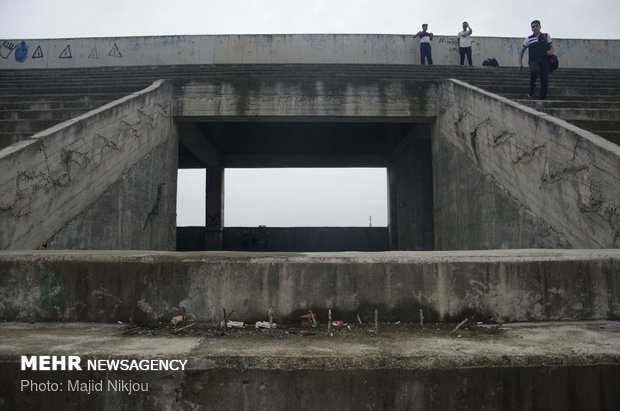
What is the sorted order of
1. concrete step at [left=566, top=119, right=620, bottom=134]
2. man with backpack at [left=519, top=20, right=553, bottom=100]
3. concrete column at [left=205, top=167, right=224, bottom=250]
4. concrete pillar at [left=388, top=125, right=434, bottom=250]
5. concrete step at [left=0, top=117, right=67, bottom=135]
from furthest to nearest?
concrete column at [left=205, top=167, right=224, bottom=250]
concrete pillar at [left=388, top=125, right=434, bottom=250]
man with backpack at [left=519, top=20, right=553, bottom=100]
concrete step at [left=0, top=117, right=67, bottom=135]
concrete step at [left=566, top=119, right=620, bottom=134]

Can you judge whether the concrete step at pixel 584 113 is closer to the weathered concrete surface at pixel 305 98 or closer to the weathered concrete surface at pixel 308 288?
the weathered concrete surface at pixel 305 98

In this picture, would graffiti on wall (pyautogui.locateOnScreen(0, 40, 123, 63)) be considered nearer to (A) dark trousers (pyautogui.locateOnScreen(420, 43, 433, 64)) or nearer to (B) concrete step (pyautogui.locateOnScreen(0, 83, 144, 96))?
(B) concrete step (pyautogui.locateOnScreen(0, 83, 144, 96))

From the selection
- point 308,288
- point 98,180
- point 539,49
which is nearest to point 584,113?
point 539,49

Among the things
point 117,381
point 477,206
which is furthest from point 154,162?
point 117,381

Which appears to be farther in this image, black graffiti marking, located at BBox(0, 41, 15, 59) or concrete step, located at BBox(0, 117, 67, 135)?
black graffiti marking, located at BBox(0, 41, 15, 59)

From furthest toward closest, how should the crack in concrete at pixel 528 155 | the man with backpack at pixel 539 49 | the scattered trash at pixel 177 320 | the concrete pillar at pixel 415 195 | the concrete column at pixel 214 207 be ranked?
the concrete column at pixel 214 207, the concrete pillar at pixel 415 195, the man with backpack at pixel 539 49, the crack in concrete at pixel 528 155, the scattered trash at pixel 177 320

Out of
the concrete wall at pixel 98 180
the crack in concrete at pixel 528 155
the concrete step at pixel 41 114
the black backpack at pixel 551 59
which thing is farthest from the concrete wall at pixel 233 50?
the crack in concrete at pixel 528 155

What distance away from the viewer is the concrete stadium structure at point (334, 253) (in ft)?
7.81

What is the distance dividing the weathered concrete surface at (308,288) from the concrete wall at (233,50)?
1410 centimetres

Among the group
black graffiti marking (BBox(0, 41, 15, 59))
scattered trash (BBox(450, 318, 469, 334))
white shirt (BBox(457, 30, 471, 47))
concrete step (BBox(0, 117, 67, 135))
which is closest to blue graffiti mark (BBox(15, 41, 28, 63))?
black graffiti marking (BBox(0, 41, 15, 59))

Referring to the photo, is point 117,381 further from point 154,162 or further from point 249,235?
point 249,235

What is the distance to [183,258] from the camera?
3.44 meters

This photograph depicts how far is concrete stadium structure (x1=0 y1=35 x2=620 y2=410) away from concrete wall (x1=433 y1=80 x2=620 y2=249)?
0.04 m

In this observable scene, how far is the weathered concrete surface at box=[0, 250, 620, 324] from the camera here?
3.32 m
